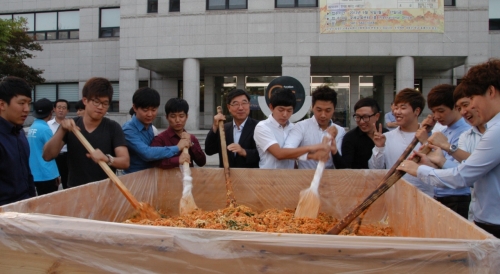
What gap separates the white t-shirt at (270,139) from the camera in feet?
12.1

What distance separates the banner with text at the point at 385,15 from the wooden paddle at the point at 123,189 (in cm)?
1448

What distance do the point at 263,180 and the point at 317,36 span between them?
539 inches

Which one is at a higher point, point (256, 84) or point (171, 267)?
point (256, 84)

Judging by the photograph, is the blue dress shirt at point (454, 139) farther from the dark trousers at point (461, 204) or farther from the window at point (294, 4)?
the window at point (294, 4)

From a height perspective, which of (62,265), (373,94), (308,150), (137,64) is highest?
(137,64)

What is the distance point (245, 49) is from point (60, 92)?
1149 cm

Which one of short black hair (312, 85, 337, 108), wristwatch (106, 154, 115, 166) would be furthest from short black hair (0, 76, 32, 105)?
short black hair (312, 85, 337, 108)

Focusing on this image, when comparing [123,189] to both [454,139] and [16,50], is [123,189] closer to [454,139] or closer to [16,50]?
[454,139]

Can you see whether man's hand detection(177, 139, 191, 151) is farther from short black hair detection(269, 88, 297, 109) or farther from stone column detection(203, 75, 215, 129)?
stone column detection(203, 75, 215, 129)

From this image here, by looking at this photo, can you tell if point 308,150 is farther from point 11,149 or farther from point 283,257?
point 11,149

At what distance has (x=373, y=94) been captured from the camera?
18859mm

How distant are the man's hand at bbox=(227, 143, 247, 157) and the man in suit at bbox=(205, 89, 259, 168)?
0.5 inches

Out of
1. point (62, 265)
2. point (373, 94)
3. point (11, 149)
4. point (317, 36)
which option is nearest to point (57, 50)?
point (317, 36)

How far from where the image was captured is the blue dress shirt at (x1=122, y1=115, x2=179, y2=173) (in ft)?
11.9
